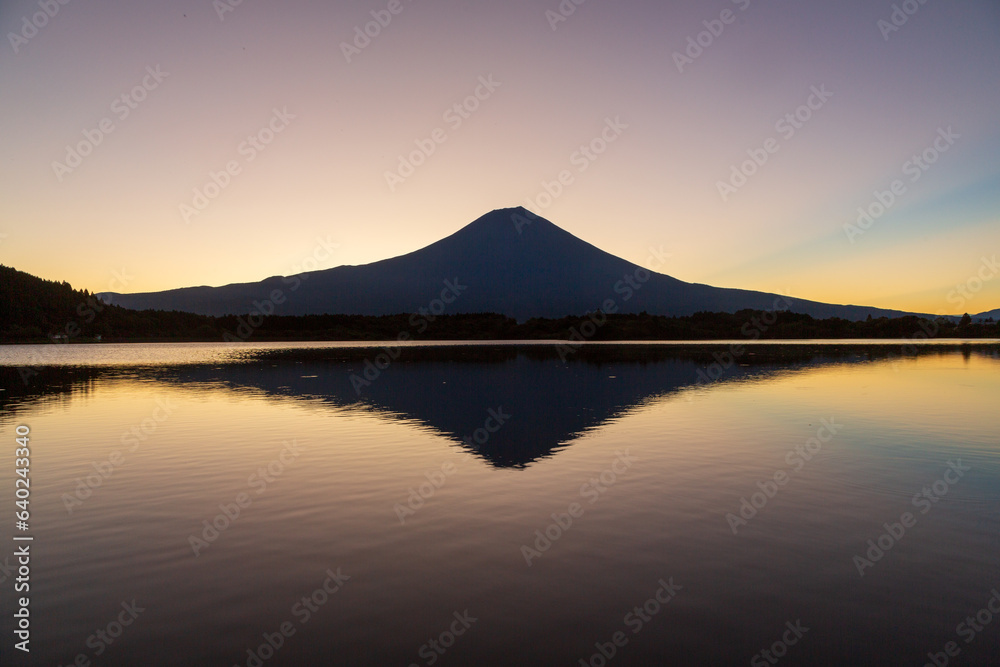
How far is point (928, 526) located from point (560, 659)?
27.0 feet

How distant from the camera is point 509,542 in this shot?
31.8 feet

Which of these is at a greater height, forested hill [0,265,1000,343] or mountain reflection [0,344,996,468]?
forested hill [0,265,1000,343]

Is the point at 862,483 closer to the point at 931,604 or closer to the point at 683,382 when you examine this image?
the point at 931,604

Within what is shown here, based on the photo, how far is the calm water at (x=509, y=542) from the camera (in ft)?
22.0

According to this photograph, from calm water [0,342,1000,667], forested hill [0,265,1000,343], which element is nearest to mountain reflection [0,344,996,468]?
calm water [0,342,1000,667]

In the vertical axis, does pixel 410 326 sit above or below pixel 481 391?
above

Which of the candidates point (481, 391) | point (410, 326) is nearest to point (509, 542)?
point (481, 391)

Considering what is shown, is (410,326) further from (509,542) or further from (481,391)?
(509,542)

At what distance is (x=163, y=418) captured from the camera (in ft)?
79.8

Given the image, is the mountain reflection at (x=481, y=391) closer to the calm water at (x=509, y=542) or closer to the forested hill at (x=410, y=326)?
the calm water at (x=509, y=542)

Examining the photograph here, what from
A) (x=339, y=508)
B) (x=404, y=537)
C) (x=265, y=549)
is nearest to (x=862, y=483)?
(x=404, y=537)

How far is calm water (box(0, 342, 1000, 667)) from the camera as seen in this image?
263 inches

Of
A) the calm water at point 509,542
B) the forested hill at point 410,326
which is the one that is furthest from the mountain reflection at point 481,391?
the forested hill at point 410,326

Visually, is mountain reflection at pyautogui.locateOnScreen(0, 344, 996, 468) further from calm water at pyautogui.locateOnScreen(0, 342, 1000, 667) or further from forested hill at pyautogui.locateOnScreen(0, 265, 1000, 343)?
forested hill at pyautogui.locateOnScreen(0, 265, 1000, 343)
